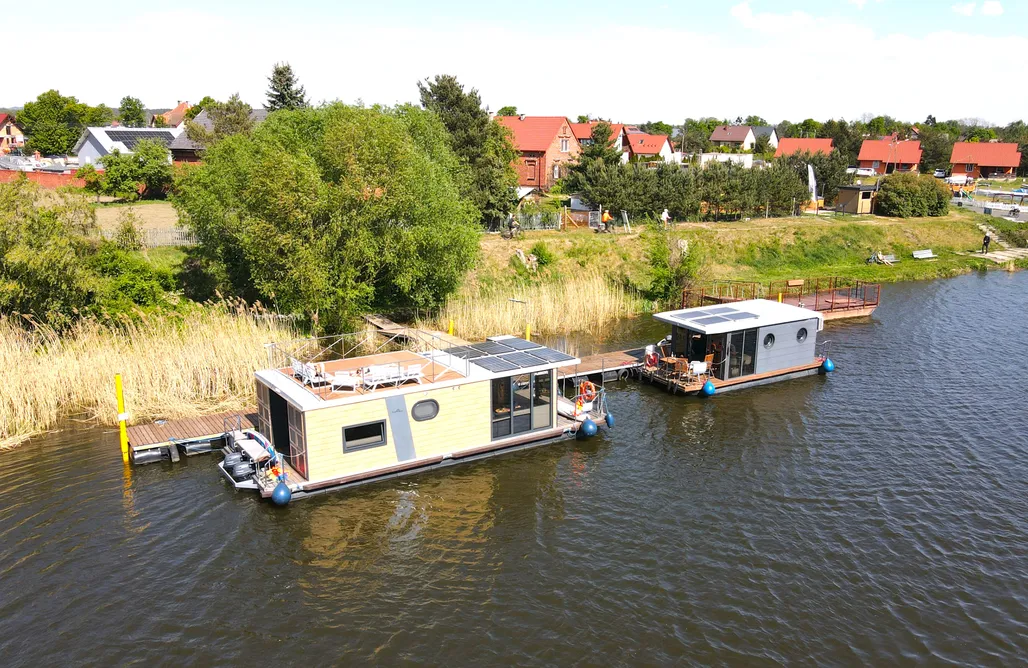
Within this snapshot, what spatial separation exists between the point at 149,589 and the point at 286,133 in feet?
85.4

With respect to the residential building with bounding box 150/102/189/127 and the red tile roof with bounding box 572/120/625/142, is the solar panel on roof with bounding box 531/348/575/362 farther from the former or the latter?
the residential building with bounding box 150/102/189/127

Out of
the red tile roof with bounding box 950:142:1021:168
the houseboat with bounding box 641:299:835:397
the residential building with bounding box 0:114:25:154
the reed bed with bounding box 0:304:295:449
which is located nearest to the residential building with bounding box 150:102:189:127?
the residential building with bounding box 0:114:25:154

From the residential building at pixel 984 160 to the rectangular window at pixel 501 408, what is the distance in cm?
10706

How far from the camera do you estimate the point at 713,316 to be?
3362cm

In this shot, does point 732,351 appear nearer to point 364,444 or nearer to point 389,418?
point 389,418

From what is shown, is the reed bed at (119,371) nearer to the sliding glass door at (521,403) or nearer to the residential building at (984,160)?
the sliding glass door at (521,403)

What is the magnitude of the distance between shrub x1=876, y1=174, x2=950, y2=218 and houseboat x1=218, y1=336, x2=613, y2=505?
56.3 meters

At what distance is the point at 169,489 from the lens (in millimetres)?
22875

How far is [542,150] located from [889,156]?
56.9 metres

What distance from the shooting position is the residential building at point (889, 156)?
4146 inches

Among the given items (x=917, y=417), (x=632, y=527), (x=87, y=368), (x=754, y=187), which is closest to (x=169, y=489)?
(x=87, y=368)

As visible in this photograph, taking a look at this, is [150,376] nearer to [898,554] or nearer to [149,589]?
[149,589]

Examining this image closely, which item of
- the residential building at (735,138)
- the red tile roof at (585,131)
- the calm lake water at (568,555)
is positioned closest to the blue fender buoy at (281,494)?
the calm lake water at (568,555)

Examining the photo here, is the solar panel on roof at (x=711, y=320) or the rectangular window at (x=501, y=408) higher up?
the solar panel on roof at (x=711, y=320)
